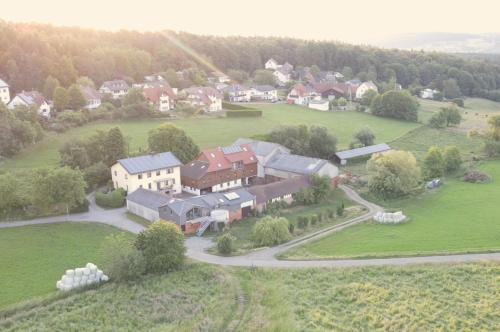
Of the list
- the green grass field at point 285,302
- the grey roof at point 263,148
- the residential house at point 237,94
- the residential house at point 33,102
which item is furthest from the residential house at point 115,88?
the green grass field at point 285,302

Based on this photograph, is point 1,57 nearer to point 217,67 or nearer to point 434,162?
point 217,67

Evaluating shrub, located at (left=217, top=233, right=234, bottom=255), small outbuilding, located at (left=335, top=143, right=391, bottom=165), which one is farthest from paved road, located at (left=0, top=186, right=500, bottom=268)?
small outbuilding, located at (left=335, top=143, right=391, bottom=165)

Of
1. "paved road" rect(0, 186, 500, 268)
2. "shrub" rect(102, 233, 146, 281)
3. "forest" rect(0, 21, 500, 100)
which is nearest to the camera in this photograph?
"shrub" rect(102, 233, 146, 281)

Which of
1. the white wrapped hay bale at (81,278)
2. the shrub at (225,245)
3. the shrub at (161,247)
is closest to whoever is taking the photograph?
the white wrapped hay bale at (81,278)

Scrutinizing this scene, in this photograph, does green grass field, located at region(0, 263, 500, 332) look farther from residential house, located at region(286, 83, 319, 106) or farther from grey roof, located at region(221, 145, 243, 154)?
residential house, located at region(286, 83, 319, 106)

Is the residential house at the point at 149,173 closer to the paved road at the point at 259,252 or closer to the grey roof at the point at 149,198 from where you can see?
the grey roof at the point at 149,198

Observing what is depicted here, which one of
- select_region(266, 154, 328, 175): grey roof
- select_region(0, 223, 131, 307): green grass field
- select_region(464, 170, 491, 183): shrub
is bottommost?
select_region(0, 223, 131, 307): green grass field

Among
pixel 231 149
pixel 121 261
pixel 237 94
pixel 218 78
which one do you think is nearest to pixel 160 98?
pixel 237 94
